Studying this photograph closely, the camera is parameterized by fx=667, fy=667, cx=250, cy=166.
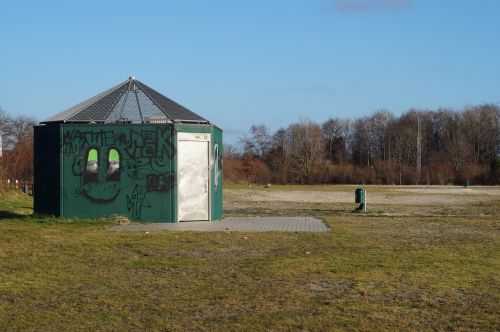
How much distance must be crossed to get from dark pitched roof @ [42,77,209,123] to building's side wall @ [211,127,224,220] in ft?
2.60

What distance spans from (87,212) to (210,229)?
12.9ft

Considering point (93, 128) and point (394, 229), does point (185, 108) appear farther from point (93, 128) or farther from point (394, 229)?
point (394, 229)

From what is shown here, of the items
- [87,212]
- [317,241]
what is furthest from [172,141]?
[317,241]

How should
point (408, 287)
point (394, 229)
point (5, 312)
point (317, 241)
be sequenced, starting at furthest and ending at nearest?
point (394, 229) < point (317, 241) < point (408, 287) < point (5, 312)

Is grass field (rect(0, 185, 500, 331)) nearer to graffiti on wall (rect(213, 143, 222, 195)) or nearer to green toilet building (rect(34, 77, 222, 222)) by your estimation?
green toilet building (rect(34, 77, 222, 222))

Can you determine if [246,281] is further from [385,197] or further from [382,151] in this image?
[382,151]

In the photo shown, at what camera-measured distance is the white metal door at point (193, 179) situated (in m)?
19.0

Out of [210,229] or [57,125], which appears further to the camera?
[57,125]

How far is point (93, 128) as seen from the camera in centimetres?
1873

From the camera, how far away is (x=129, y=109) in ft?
64.7

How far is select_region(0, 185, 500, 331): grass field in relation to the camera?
7340 millimetres

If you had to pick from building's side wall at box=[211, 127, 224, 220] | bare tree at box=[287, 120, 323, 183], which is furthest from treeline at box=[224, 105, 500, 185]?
building's side wall at box=[211, 127, 224, 220]

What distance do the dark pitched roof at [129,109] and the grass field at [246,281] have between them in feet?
14.2

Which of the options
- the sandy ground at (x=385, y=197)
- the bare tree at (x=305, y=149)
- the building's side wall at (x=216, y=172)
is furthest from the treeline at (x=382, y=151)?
the building's side wall at (x=216, y=172)
